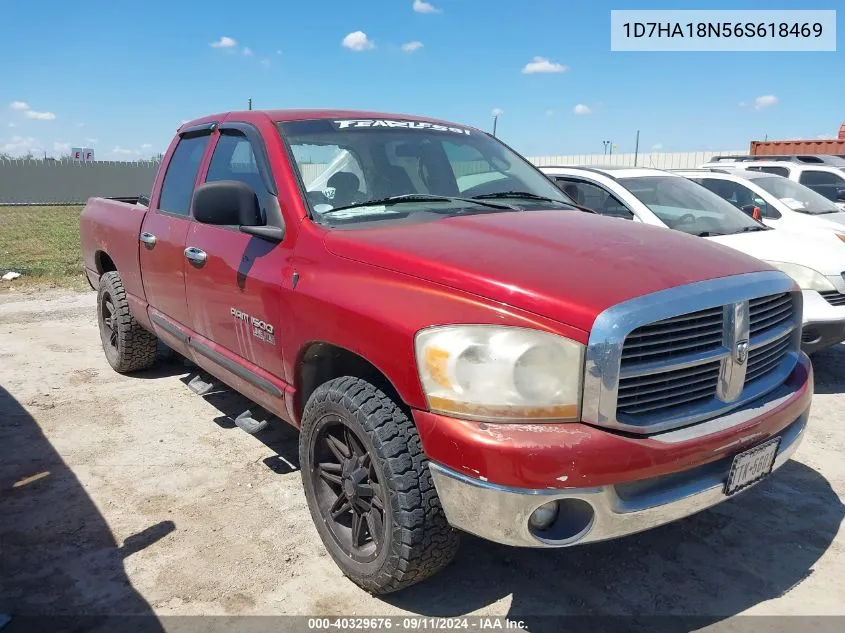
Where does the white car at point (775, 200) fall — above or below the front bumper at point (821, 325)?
above

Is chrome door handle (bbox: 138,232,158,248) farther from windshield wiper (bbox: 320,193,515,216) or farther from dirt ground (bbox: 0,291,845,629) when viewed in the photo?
windshield wiper (bbox: 320,193,515,216)

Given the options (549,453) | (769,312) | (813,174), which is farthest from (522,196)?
(813,174)

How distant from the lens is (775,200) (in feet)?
24.4

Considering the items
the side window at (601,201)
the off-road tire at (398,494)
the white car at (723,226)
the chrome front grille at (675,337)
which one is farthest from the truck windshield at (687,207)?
the off-road tire at (398,494)

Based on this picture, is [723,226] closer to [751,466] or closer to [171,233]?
[751,466]

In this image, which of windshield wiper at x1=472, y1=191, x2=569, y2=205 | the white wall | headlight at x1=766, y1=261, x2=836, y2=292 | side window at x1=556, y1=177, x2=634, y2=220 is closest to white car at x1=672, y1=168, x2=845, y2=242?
headlight at x1=766, y1=261, x2=836, y2=292

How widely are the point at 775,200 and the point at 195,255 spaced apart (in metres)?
6.37

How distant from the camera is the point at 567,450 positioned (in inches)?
80.8

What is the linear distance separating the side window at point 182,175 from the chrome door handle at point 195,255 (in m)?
0.39

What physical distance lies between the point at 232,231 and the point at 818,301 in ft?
13.8

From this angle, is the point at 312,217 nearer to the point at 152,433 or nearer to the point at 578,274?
the point at 578,274

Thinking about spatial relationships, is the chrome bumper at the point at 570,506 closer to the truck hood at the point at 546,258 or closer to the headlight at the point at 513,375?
the headlight at the point at 513,375

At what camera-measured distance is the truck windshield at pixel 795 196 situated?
785 cm

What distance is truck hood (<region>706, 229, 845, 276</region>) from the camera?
521 cm
